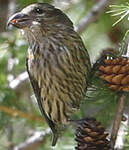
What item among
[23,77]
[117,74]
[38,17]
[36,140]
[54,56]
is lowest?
[36,140]

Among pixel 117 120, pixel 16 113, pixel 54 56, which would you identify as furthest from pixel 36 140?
pixel 117 120

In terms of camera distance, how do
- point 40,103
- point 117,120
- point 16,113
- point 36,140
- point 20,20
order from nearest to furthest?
point 117,120
point 20,20
point 40,103
point 16,113
point 36,140

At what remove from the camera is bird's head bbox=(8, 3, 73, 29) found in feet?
11.9

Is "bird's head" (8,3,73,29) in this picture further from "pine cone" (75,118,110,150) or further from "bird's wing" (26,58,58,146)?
"pine cone" (75,118,110,150)

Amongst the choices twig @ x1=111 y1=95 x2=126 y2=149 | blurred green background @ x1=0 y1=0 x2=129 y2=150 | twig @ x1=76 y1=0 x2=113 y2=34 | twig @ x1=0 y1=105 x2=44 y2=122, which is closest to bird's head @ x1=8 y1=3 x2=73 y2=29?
blurred green background @ x1=0 y1=0 x2=129 y2=150

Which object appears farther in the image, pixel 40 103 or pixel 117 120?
pixel 40 103

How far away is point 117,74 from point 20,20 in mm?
867

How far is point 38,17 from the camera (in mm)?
3787

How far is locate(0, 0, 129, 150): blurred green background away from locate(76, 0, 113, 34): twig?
141 millimetres

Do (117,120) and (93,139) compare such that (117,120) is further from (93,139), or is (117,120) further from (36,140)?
(36,140)

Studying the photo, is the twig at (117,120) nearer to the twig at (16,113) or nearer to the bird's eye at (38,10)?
the bird's eye at (38,10)

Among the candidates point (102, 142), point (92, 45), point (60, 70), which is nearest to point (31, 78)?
point (60, 70)

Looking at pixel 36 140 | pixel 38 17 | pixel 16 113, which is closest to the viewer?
pixel 38 17

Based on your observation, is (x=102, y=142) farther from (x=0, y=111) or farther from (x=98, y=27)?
(x=98, y=27)
